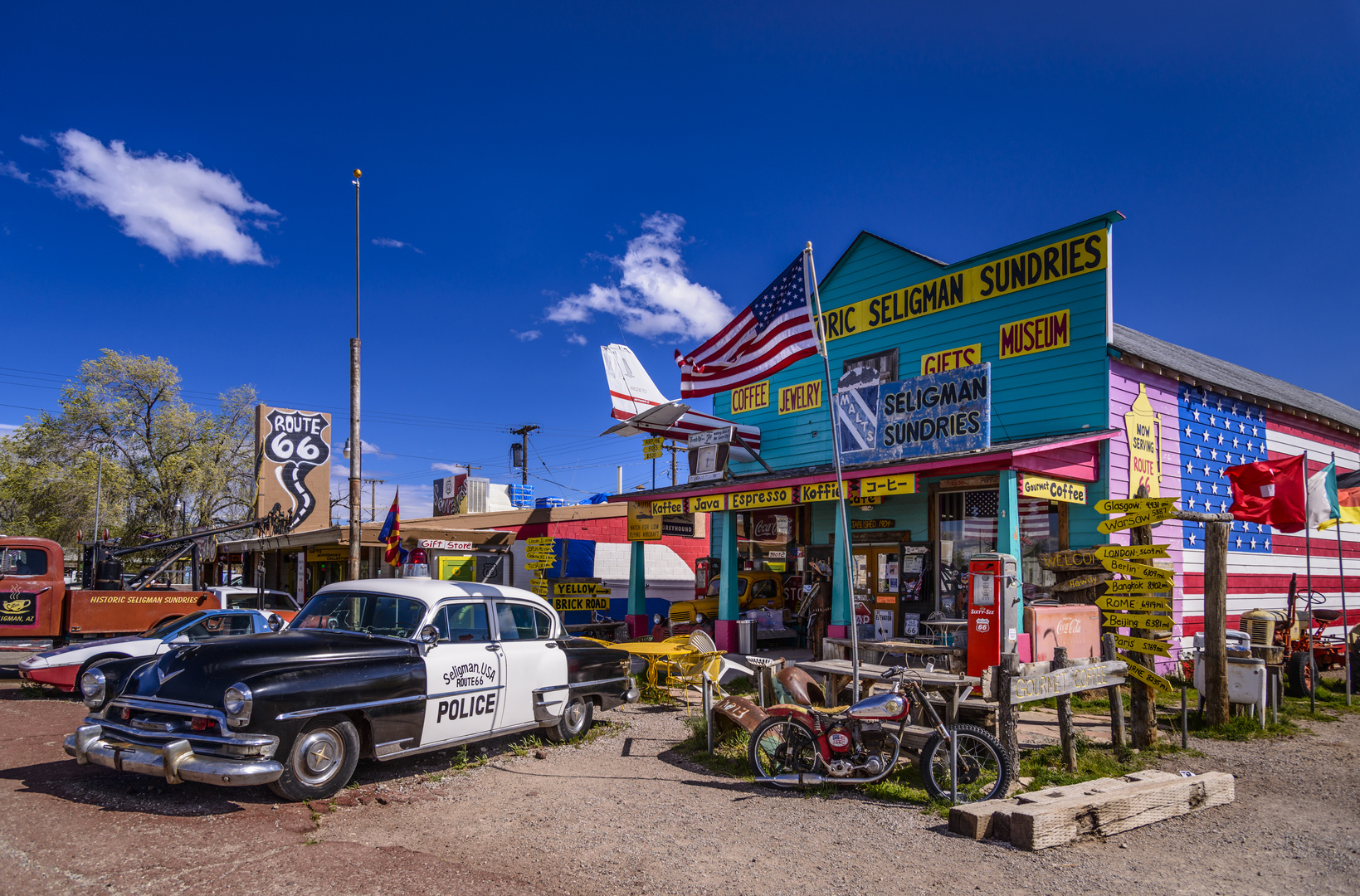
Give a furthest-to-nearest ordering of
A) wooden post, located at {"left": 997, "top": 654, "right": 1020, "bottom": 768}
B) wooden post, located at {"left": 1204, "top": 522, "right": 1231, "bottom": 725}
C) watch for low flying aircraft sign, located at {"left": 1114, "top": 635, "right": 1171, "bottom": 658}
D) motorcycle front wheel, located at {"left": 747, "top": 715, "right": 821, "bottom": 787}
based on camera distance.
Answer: wooden post, located at {"left": 1204, "top": 522, "right": 1231, "bottom": 725} → watch for low flying aircraft sign, located at {"left": 1114, "top": 635, "right": 1171, "bottom": 658} → motorcycle front wheel, located at {"left": 747, "top": 715, "right": 821, "bottom": 787} → wooden post, located at {"left": 997, "top": 654, "right": 1020, "bottom": 768}

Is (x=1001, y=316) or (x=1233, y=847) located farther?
(x=1001, y=316)

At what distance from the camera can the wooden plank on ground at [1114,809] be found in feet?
18.6

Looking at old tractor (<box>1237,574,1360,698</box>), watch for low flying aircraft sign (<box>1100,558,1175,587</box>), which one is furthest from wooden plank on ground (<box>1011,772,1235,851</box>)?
old tractor (<box>1237,574,1360,698</box>)

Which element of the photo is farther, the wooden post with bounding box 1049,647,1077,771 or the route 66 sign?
the route 66 sign

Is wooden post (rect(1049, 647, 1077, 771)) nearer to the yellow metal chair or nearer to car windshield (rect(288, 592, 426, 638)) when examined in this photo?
the yellow metal chair

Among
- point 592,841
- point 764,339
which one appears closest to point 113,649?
point 592,841

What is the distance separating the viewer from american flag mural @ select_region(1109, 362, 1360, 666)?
531 inches

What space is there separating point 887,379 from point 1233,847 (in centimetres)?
1106

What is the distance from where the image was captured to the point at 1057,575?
40.7ft

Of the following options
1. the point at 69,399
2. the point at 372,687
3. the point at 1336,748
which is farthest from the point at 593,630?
the point at 69,399

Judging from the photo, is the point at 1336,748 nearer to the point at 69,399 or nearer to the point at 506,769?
the point at 506,769

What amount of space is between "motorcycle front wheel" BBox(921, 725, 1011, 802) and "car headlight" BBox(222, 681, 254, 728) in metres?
5.15

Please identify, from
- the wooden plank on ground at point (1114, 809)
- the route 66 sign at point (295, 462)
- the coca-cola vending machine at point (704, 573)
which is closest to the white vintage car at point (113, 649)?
the wooden plank on ground at point (1114, 809)

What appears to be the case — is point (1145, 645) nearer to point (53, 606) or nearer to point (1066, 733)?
point (1066, 733)
